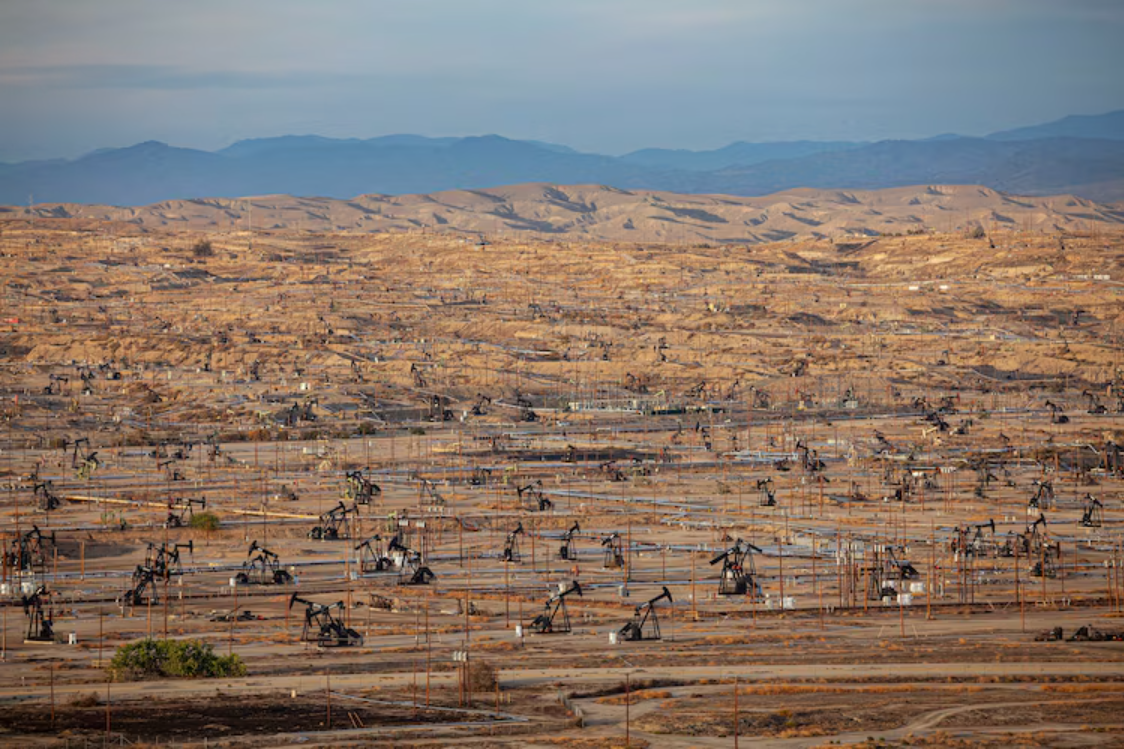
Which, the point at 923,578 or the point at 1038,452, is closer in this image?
the point at 923,578

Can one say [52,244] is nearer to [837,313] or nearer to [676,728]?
[837,313]

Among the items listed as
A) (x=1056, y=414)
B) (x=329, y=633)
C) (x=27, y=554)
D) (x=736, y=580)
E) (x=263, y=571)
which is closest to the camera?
(x=329, y=633)

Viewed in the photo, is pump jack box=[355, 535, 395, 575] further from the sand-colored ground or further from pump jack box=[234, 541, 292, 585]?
pump jack box=[234, 541, 292, 585]

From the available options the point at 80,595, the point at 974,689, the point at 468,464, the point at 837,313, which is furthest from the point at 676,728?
the point at 837,313

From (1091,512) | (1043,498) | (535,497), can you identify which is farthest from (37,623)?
(1043,498)

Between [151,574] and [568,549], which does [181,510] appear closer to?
[151,574]

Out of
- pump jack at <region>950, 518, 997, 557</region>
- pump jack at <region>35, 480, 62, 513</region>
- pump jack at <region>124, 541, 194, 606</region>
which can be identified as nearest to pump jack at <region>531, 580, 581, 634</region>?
pump jack at <region>124, 541, 194, 606</region>
